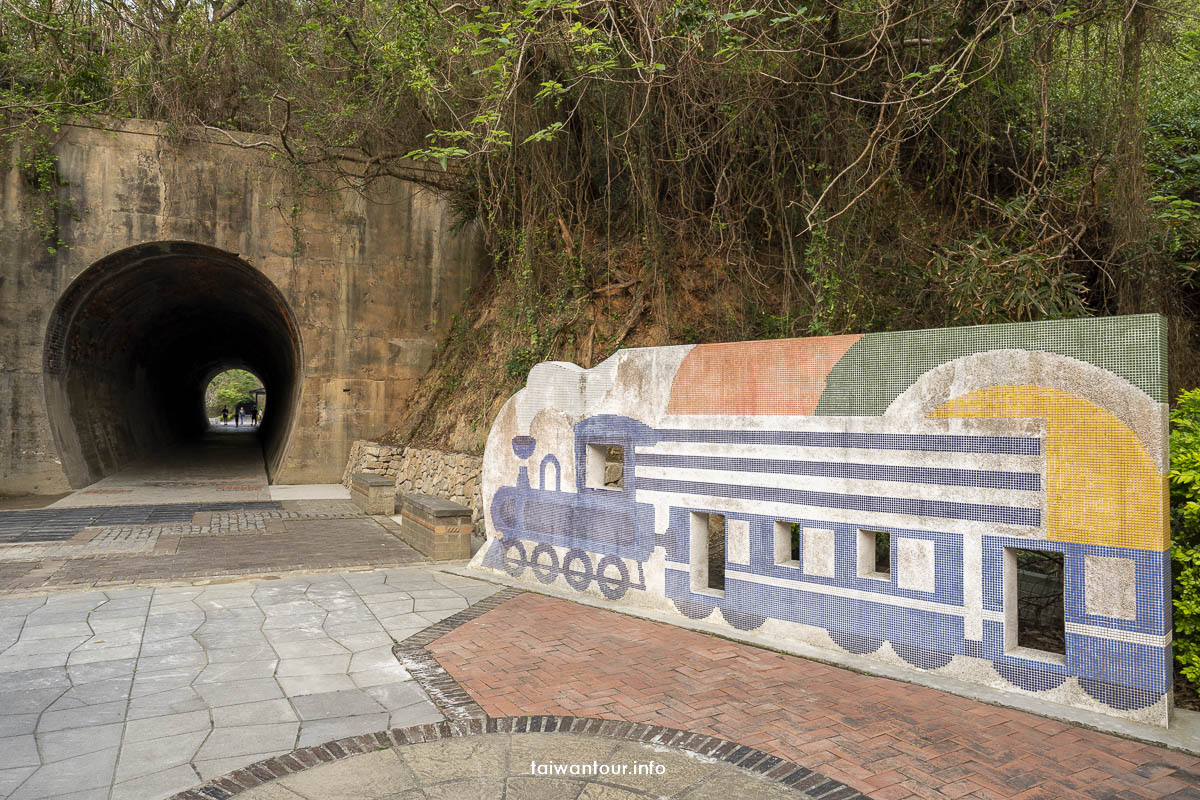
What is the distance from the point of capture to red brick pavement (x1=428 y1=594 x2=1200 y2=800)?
3033 mm

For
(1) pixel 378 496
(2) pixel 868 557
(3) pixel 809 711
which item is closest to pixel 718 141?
(2) pixel 868 557

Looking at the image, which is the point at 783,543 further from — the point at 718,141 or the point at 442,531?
the point at 718,141

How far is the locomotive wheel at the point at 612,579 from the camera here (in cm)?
575

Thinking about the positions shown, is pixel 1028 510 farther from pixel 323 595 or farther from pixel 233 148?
pixel 233 148

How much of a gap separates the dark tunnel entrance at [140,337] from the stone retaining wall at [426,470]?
2161mm

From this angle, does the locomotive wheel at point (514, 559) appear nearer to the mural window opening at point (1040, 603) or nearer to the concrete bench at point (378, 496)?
the mural window opening at point (1040, 603)

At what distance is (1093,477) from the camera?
3725 millimetres

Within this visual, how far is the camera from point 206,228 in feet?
41.3

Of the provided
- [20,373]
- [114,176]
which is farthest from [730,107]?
[20,373]

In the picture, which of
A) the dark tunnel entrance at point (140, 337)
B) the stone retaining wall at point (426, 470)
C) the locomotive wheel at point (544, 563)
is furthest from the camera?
the dark tunnel entrance at point (140, 337)

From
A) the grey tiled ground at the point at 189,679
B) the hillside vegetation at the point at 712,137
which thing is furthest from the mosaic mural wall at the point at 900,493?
the hillside vegetation at the point at 712,137

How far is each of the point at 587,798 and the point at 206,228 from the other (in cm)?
1268

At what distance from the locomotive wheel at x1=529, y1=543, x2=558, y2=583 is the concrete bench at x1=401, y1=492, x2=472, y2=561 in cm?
142

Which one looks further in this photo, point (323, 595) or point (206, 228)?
point (206, 228)
